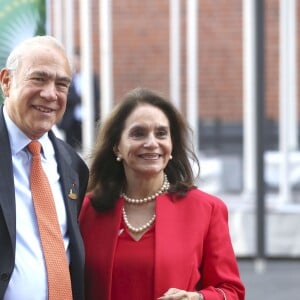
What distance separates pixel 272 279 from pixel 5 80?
4724mm

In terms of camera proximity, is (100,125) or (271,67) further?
(271,67)

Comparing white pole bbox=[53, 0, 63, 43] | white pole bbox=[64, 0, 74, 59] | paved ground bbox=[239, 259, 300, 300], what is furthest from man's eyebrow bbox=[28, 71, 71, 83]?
white pole bbox=[53, 0, 63, 43]

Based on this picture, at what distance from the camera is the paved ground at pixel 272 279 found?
7151mm

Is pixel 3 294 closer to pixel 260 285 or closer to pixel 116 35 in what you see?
pixel 260 285

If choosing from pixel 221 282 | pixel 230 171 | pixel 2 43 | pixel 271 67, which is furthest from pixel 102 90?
pixel 221 282

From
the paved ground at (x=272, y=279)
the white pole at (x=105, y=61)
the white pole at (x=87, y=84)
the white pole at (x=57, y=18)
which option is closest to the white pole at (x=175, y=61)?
the white pole at (x=105, y=61)

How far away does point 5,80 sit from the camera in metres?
3.17

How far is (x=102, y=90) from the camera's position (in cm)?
812

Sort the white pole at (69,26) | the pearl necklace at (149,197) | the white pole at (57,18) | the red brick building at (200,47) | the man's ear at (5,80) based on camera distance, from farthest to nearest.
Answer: the red brick building at (200,47)
the white pole at (57,18)
the white pole at (69,26)
the pearl necklace at (149,197)
the man's ear at (5,80)

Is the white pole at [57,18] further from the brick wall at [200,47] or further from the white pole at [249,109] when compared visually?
the brick wall at [200,47]

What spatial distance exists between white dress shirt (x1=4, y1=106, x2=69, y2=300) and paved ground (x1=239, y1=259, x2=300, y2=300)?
3.97m

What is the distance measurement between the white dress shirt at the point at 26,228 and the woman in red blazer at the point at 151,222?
7.3 inches

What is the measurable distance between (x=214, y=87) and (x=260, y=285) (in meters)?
3.66

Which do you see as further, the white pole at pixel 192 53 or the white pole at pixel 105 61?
the white pole at pixel 192 53
